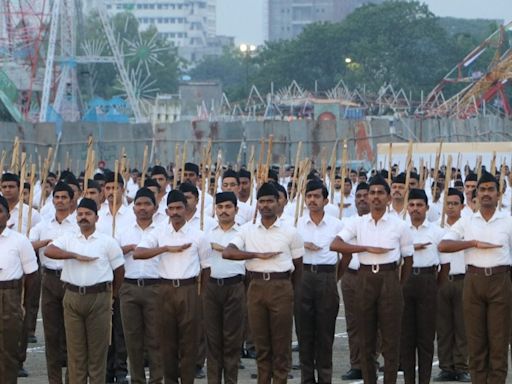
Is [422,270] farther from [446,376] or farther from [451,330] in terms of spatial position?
[446,376]

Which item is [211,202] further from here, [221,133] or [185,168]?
[221,133]

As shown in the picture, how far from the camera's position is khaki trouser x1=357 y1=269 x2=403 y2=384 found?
1650cm

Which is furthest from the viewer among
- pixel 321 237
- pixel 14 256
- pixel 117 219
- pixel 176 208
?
pixel 117 219

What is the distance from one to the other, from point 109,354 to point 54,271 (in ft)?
3.85

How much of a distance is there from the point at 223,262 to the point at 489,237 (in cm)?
262

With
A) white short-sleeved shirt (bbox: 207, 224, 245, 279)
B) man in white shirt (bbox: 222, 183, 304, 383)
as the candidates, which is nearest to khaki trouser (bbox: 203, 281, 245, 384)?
white short-sleeved shirt (bbox: 207, 224, 245, 279)

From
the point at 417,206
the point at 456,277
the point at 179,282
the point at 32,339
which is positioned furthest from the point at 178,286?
the point at 32,339

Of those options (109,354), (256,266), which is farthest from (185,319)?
(109,354)

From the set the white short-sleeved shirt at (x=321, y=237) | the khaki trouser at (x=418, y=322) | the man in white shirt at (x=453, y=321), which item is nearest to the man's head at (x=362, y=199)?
the man in white shirt at (x=453, y=321)

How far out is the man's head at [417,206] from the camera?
1762cm

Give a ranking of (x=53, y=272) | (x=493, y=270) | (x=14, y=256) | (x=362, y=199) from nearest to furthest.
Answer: (x=493, y=270) < (x=14, y=256) < (x=53, y=272) < (x=362, y=199)

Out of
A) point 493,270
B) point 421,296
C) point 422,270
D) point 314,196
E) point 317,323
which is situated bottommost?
point 317,323

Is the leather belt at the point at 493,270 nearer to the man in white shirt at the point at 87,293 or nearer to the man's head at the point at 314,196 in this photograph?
the man's head at the point at 314,196

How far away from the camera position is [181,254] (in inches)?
653
